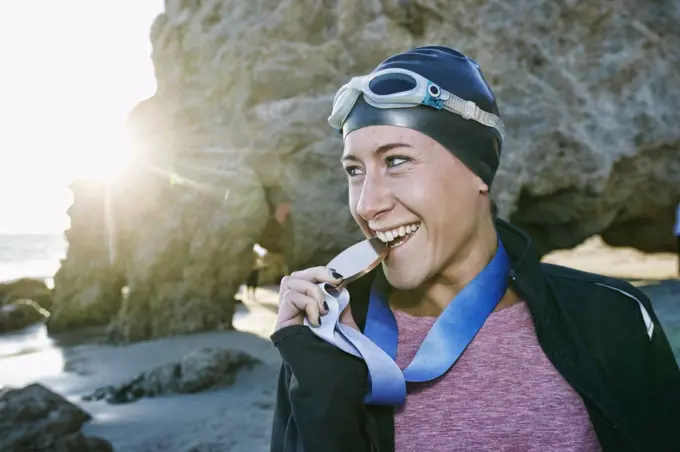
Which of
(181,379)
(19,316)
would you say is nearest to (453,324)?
(181,379)

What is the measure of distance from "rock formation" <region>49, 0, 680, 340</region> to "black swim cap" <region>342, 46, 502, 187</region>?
224 inches

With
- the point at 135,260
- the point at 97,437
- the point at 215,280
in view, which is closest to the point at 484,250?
the point at 97,437

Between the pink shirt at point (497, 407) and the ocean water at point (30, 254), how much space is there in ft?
88.5

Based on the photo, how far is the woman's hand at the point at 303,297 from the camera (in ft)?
4.35

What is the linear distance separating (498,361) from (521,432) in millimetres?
174

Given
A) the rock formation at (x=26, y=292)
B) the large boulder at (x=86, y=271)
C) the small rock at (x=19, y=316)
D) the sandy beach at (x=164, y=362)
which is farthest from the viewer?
the rock formation at (x=26, y=292)

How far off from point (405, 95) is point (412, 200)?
27 centimetres

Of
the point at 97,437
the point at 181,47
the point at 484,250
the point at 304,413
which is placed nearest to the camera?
the point at 304,413

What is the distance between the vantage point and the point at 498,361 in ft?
4.62

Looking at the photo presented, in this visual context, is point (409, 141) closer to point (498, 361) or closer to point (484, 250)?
point (484, 250)

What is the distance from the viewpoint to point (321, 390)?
51.1 inches

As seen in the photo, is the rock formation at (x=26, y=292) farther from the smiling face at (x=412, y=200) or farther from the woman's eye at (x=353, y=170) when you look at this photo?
the smiling face at (x=412, y=200)

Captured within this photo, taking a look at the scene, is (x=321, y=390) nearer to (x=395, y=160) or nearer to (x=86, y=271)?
(x=395, y=160)

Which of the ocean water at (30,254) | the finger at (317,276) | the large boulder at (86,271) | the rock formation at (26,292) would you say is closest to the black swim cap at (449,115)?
the finger at (317,276)
